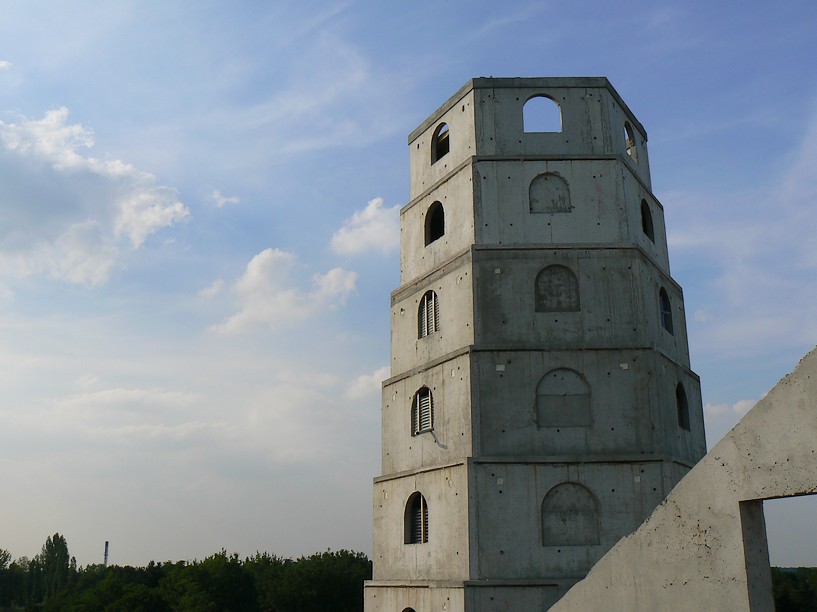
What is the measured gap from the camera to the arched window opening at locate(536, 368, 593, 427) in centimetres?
1803

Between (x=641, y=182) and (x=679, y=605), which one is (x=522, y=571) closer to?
(x=679, y=605)

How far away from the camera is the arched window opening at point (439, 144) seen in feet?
74.0

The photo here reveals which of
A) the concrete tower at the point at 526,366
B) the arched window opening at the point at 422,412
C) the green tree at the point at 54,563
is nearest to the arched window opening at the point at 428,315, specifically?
the concrete tower at the point at 526,366

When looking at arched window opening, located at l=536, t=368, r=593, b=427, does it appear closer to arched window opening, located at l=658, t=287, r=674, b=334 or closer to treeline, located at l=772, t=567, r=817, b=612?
arched window opening, located at l=658, t=287, r=674, b=334

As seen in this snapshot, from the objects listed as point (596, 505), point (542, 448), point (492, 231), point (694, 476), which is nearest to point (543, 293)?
point (492, 231)

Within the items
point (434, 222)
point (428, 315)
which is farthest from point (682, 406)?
point (434, 222)

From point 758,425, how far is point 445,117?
15.6 meters

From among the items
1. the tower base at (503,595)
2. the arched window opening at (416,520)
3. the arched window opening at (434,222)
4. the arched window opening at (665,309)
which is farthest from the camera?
the arched window opening at (434,222)

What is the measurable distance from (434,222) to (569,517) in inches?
371

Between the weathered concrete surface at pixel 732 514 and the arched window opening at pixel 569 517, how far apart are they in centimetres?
654

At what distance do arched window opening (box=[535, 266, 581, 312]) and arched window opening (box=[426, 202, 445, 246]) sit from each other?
152 inches

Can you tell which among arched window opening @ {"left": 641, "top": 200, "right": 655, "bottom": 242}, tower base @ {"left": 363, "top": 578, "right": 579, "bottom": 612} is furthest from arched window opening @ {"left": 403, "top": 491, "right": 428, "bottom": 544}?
arched window opening @ {"left": 641, "top": 200, "right": 655, "bottom": 242}

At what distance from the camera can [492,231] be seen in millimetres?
19688

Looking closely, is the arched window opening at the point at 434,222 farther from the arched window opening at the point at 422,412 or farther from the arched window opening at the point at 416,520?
the arched window opening at the point at 416,520
